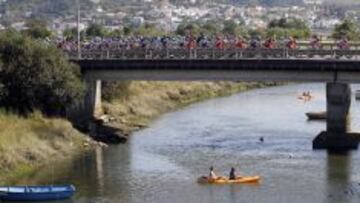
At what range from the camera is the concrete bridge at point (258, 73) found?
79875 mm

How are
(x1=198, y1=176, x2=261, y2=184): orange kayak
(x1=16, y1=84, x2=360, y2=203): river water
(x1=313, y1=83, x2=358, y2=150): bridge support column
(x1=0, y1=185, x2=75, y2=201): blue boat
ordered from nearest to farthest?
(x1=0, y1=185, x2=75, y2=201): blue boat → (x1=16, y1=84, x2=360, y2=203): river water → (x1=198, y1=176, x2=261, y2=184): orange kayak → (x1=313, y1=83, x2=358, y2=150): bridge support column

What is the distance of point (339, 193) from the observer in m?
62.8

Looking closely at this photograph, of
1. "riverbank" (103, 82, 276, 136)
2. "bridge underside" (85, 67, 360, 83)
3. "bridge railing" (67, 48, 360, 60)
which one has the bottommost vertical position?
"riverbank" (103, 82, 276, 136)

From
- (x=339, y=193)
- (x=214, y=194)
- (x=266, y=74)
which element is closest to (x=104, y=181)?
(x=214, y=194)

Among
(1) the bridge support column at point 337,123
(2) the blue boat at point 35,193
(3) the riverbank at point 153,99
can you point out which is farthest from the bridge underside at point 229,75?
(2) the blue boat at point 35,193

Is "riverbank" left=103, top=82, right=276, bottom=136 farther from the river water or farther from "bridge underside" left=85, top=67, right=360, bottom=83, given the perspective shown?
"bridge underside" left=85, top=67, right=360, bottom=83

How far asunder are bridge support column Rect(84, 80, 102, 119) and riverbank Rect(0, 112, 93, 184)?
5.21m

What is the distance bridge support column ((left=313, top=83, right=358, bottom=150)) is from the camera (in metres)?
79.6

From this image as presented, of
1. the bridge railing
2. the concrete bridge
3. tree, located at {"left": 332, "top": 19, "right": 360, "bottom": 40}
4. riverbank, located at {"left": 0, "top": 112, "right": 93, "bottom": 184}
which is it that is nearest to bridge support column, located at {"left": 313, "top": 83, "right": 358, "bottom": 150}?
the concrete bridge

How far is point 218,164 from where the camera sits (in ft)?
241

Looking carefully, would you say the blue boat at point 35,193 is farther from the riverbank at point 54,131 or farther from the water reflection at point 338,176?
the water reflection at point 338,176

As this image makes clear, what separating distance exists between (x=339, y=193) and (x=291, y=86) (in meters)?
76.9

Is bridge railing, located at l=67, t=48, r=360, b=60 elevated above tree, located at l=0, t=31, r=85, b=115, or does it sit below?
above

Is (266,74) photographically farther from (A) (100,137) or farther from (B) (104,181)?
(B) (104,181)
